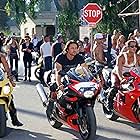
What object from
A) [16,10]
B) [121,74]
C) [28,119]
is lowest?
[28,119]

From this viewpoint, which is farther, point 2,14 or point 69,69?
point 2,14

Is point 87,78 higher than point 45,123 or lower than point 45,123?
higher

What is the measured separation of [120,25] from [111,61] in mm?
14462

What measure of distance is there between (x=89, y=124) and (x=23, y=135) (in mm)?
1358

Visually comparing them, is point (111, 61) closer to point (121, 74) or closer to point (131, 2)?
point (121, 74)

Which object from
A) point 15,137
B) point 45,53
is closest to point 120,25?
point 45,53

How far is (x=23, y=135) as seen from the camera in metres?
7.20

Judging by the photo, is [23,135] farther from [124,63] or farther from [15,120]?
[124,63]

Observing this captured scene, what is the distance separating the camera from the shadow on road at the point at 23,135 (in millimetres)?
→ 6992

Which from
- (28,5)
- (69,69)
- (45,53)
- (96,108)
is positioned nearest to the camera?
(69,69)

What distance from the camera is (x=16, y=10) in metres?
27.9

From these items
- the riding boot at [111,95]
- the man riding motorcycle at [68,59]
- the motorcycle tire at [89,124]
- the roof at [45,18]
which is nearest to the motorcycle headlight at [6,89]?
the man riding motorcycle at [68,59]

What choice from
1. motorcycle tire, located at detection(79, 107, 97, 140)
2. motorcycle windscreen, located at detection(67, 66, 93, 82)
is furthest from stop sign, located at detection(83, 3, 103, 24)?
motorcycle tire, located at detection(79, 107, 97, 140)

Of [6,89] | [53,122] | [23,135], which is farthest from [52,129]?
[6,89]
